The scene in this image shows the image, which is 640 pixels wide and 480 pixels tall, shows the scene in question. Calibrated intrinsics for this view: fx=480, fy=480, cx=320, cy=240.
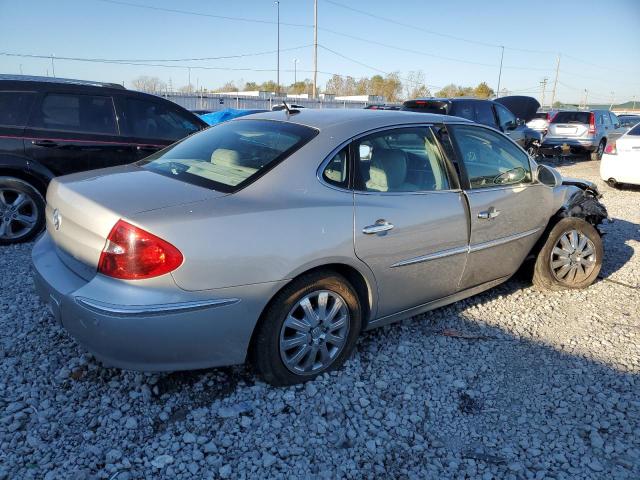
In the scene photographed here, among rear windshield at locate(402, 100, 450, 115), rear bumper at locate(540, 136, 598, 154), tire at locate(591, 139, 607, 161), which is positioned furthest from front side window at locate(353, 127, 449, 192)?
tire at locate(591, 139, 607, 161)

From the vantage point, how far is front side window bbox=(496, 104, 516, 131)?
10938 millimetres

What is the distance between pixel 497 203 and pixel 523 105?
15.6 meters

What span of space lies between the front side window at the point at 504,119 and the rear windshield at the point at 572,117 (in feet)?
16.2

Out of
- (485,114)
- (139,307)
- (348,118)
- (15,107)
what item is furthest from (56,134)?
(485,114)

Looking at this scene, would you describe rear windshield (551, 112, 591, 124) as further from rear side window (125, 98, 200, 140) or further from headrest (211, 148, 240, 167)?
headrest (211, 148, 240, 167)

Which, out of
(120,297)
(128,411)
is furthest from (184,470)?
(120,297)

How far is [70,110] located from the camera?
5418mm

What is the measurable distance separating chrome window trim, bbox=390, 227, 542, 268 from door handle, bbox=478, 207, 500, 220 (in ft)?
0.64

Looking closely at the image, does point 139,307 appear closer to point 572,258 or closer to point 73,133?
point 572,258

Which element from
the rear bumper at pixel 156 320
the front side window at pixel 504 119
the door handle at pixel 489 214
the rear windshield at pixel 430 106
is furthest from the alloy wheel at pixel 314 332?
the front side window at pixel 504 119

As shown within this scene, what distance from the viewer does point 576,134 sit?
14.8 meters

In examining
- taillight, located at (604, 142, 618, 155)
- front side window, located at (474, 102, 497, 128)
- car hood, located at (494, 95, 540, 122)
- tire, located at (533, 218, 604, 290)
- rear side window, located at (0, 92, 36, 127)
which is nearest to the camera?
tire, located at (533, 218, 604, 290)

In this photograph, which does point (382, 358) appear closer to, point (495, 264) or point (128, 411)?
point (495, 264)

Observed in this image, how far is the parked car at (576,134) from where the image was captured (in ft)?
48.4
